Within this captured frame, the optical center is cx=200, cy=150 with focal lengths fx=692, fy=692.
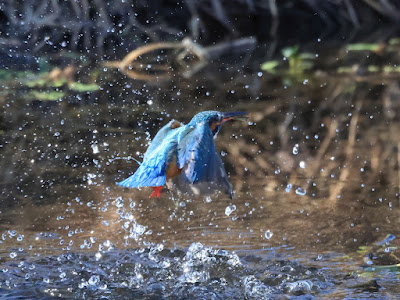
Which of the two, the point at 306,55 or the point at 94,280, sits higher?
the point at 306,55

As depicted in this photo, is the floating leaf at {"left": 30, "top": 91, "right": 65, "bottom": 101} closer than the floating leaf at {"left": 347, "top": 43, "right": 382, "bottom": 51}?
Yes

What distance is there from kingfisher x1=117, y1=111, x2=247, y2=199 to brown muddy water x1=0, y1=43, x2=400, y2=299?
0.39m

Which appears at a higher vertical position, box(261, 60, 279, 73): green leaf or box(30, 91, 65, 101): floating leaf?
box(261, 60, 279, 73): green leaf

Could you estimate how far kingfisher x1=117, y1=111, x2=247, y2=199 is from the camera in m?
2.65

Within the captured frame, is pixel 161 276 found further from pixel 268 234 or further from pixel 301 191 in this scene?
pixel 301 191

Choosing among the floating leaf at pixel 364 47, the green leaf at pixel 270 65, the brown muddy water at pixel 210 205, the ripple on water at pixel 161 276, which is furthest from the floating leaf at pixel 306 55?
the ripple on water at pixel 161 276

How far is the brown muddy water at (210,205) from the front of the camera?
2.81 metres

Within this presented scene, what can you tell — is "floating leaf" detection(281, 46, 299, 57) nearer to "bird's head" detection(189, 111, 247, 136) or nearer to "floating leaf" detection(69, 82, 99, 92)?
"floating leaf" detection(69, 82, 99, 92)

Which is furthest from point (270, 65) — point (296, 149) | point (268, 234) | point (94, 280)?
point (94, 280)

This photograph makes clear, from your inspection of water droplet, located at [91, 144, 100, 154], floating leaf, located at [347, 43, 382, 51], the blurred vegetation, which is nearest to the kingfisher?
water droplet, located at [91, 144, 100, 154]

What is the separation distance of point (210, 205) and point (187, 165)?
102 cm

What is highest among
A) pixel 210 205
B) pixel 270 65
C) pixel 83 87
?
pixel 270 65

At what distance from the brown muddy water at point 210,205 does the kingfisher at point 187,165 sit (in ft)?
1.29

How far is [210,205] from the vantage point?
3.68 metres
